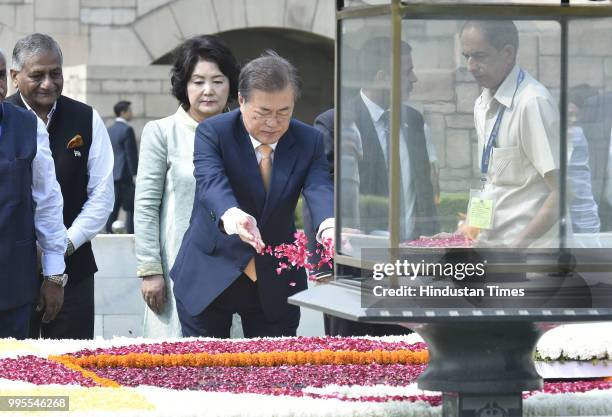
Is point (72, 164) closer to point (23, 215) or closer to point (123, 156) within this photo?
point (23, 215)

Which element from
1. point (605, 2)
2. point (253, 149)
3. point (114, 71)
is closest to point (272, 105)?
point (253, 149)

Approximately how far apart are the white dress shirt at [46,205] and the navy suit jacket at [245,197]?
527 millimetres

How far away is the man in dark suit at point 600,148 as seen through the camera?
4.05 metres

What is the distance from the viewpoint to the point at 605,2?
416 cm

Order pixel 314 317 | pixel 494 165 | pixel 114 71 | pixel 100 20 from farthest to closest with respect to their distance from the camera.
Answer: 1. pixel 100 20
2. pixel 114 71
3. pixel 314 317
4. pixel 494 165

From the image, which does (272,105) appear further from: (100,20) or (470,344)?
(100,20)

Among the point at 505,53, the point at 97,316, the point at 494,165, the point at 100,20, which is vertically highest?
the point at 100,20

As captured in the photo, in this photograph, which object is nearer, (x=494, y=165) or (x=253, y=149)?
(x=494, y=165)

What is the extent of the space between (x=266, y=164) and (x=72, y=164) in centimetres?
115

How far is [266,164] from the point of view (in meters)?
5.95

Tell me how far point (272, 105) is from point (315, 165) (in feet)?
1.27

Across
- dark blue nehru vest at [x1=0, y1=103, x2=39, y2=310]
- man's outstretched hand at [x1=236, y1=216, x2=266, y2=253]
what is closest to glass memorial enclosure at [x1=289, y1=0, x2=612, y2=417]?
man's outstretched hand at [x1=236, y1=216, x2=266, y2=253]

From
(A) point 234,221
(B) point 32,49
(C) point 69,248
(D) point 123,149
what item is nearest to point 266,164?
(A) point 234,221

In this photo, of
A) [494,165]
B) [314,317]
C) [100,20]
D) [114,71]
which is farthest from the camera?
[100,20]
